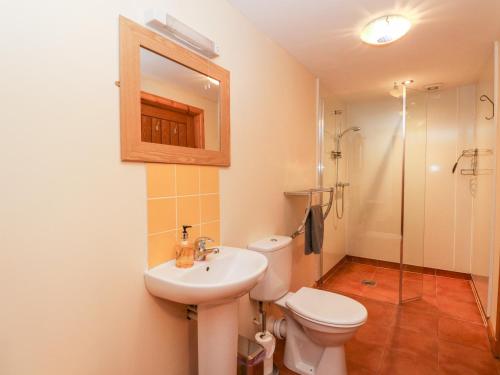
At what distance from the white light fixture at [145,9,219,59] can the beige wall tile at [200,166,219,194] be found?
585mm

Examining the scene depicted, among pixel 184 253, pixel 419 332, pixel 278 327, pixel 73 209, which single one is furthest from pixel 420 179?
pixel 73 209

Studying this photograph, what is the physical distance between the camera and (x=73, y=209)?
907 mm

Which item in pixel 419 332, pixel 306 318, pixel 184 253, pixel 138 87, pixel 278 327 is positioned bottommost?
pixel 419 332

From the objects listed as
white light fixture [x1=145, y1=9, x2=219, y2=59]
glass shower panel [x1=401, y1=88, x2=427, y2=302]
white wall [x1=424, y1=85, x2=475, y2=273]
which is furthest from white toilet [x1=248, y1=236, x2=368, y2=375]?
white wall [x1=424, y1=85, x2=475, y2=273]

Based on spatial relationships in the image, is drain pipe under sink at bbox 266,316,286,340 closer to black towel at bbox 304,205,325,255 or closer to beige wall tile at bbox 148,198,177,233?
black towel at bbox 304,205,325,255

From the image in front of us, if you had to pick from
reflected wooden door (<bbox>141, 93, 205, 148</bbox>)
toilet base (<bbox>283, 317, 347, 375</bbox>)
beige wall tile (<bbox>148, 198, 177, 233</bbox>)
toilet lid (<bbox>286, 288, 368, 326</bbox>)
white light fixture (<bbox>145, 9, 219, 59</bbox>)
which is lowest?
toilet base (<bbox>283, 317, 347, 375</bbox>)

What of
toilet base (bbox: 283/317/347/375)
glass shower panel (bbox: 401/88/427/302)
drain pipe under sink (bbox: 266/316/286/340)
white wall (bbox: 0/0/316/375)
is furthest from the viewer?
glass shower panel (bbox: 401/88/427/302)

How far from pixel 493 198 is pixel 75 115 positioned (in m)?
2.74

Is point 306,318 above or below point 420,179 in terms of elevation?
below

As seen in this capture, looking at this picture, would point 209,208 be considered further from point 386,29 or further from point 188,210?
point 386,29

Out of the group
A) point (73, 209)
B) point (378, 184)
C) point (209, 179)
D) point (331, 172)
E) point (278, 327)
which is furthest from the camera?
point (378, 184)

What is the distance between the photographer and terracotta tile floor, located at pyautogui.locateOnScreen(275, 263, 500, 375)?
1776 mm

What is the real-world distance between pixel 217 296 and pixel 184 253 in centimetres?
30

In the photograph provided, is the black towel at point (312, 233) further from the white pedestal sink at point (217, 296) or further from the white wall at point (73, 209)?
the white wall at point (73, 209)
